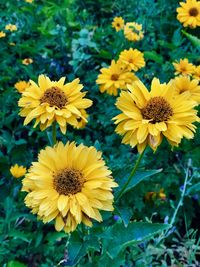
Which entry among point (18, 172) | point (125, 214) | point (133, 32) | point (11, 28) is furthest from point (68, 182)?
point (11, 28)

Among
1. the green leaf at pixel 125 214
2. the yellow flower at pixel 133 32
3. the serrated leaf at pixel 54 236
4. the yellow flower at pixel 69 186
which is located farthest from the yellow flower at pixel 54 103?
the yellow flower at pixel 133 32

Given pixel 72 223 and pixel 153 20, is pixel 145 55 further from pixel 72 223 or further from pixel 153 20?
pixel 72 223

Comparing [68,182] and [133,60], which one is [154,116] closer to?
[68,182]

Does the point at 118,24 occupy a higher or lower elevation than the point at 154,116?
higher

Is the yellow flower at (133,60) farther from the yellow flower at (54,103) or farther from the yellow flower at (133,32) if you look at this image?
the yellow flower at (54,103)

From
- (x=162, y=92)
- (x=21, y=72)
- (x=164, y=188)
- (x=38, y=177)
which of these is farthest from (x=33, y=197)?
(x=21, y=72)
